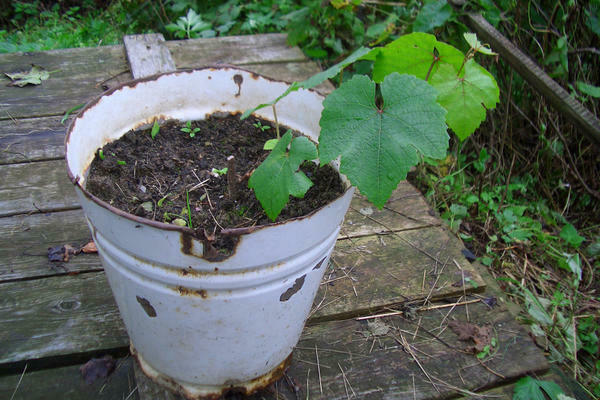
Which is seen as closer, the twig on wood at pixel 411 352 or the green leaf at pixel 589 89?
the twig on wood at pixel 411 352

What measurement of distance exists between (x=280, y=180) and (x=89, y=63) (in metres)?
1.77

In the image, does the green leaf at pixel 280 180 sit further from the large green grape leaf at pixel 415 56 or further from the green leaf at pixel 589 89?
the green leaf at pixel 589 89

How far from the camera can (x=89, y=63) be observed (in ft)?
7.37

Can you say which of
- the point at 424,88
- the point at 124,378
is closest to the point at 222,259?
the point at 424,88

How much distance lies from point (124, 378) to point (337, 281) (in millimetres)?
647

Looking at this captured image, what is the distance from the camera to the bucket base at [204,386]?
1160 mm

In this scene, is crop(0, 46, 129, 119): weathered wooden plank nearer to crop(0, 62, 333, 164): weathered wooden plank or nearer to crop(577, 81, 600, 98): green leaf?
crop(0, 62, 333, 164): weathered wooden plank

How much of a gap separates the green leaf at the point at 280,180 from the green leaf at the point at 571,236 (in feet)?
5.03

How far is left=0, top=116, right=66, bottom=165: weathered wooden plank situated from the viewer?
1.74 meters

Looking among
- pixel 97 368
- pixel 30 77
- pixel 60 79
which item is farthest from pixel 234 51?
pixel 97 368

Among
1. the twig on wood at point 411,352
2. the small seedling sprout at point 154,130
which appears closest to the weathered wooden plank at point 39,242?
the small seedling sprout at point 154,130

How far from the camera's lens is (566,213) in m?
2.19

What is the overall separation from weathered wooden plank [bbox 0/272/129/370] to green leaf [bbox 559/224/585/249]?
170 cm

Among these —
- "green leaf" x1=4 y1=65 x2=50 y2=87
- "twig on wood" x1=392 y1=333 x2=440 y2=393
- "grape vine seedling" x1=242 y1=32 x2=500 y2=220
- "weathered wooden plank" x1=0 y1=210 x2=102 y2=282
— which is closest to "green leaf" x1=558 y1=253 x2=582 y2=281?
"twig on wood" x1=392 y1=333 x2=440 y2=393
